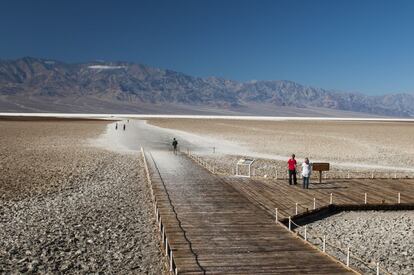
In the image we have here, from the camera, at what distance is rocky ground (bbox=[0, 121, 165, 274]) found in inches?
565

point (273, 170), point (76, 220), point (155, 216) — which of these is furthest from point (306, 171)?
point (76, 220)

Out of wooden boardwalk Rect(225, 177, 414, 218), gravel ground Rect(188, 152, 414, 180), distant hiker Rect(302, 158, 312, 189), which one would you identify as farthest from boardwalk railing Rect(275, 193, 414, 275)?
gravel ground Rect(188, 152, 414, 180)

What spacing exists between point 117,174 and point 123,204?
9.28m

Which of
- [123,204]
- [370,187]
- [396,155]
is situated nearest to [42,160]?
[123,204]

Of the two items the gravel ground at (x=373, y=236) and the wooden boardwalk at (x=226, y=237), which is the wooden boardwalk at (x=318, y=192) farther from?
the gravel ground at (x=373, y=236)

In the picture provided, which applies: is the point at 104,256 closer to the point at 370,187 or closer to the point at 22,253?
the point at 22,253

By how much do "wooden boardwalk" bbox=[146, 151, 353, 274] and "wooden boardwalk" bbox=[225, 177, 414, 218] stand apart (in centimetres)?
78

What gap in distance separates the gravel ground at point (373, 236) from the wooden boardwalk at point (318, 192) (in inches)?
45.3

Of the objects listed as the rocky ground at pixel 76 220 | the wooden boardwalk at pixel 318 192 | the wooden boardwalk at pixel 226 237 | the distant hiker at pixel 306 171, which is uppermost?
the distant hiker at pixel 306 171

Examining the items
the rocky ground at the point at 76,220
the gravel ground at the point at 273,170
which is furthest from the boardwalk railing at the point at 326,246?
the gravel ground at the point at 273,170

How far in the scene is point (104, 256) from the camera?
14.9m

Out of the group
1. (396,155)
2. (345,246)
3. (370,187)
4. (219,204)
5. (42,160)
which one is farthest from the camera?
(396,155)

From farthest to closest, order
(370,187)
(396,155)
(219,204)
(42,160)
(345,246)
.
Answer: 1. (396,155)
2. (42,160)
3. (370,187)
4. (219,204)
5. (345,246)

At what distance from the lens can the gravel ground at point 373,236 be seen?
48.7 feet
